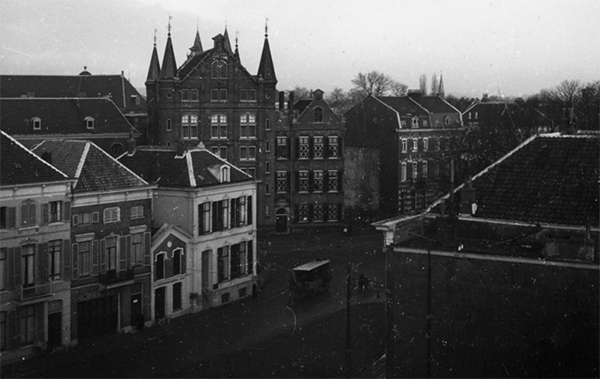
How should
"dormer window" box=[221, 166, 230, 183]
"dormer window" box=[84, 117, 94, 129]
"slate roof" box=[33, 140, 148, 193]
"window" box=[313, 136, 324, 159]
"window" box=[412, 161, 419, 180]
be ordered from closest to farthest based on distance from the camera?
"slate roof" box=[33, 140, 148, 193] → "dormer window" box=[221, 166, 230, 183] → "dormer window" box=[84, 117, 94, 129] → "window" box=[313, 136, 324, 159] → "window" box=[412, 161, 419, 180]

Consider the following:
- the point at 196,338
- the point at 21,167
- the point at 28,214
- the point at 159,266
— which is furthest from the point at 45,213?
the point at 196,338

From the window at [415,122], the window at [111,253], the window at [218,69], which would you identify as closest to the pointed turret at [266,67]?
the window at [218,69]

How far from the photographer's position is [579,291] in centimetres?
2495

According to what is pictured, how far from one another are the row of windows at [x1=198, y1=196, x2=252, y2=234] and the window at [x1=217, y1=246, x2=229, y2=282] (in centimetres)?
131

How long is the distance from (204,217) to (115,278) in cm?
719

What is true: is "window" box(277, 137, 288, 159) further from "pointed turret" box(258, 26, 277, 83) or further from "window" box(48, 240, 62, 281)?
"window" box(48, 240, 62, 281)

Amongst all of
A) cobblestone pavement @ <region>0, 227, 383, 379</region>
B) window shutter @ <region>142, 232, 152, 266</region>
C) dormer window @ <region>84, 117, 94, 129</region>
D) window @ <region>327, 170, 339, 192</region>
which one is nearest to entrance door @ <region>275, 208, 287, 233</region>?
window @ <region>327, 170, 339, 192</region>

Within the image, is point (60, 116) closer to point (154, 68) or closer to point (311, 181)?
point (154, 68)

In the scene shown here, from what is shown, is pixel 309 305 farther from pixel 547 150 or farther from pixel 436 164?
pixel 436 164

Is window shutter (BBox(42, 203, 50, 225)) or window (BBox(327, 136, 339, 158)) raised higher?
window (BBox(327, 136, 339, 158))

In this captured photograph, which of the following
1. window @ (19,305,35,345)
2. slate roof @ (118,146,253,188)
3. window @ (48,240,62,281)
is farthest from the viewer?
slate roof @ (118,146,253,188)

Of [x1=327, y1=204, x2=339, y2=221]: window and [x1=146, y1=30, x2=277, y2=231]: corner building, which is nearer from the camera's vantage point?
[x1=146, y1=30, x2=277, y2=231]: corner building

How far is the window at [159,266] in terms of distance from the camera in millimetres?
42247

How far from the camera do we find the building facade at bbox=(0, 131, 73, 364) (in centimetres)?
3503
